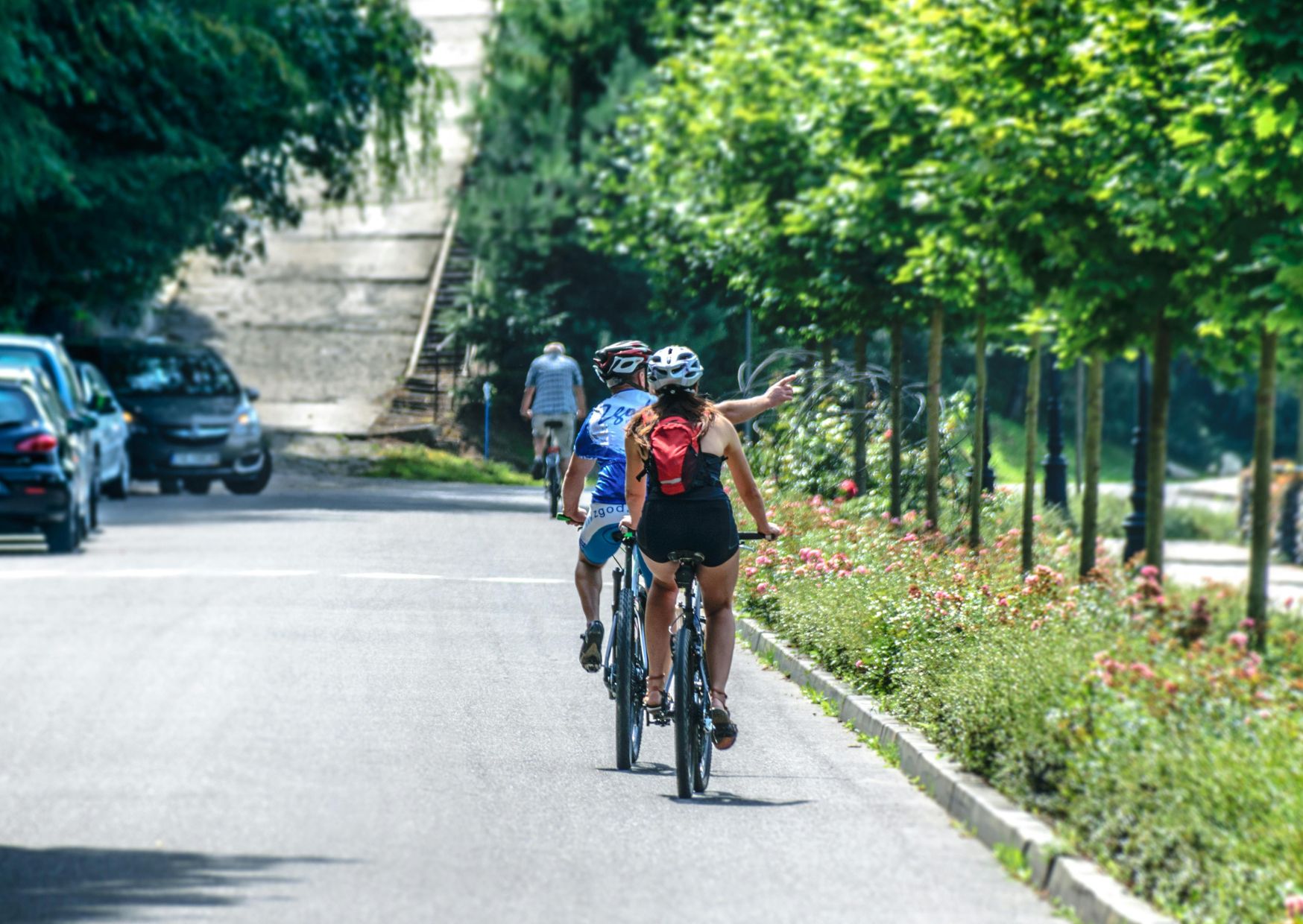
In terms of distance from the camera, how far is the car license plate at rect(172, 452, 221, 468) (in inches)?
1035

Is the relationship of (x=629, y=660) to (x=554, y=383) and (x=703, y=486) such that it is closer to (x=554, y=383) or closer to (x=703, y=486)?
(x=703, y=486)

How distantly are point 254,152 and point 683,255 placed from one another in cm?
771

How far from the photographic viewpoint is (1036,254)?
46.5 ft

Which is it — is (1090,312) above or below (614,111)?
below

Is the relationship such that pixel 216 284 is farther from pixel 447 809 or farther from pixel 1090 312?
pixel 447 809

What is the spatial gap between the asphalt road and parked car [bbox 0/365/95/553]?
3.07 meters

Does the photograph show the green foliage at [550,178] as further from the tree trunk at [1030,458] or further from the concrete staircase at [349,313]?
the tree trunk at [1030,458]

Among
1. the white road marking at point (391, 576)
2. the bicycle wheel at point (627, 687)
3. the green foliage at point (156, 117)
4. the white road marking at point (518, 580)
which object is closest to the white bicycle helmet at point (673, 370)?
the bicycle wheel at point (627, 687)

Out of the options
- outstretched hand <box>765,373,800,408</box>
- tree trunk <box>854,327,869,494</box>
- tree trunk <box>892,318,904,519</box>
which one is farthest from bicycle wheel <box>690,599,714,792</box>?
tree trunk <box>854,327,869,494</box>

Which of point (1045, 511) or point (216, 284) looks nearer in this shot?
point (1045, 511)

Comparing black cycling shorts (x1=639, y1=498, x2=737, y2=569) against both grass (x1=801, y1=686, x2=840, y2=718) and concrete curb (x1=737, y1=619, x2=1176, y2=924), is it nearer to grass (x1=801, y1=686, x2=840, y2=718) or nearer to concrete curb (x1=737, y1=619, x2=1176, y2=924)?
concrete curb (x1=737, y1=619, x2=1176, y2=924)

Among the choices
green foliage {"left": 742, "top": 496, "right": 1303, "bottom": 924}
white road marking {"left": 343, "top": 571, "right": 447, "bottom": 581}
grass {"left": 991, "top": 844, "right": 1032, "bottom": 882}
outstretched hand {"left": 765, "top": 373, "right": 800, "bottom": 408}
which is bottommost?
white road marking {"left": 343, "top": 571, "right": 447, "bottom": 581}

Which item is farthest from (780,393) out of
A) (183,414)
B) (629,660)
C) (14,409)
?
(183,414)

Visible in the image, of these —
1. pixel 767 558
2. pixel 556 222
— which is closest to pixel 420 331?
pixel 556 222
